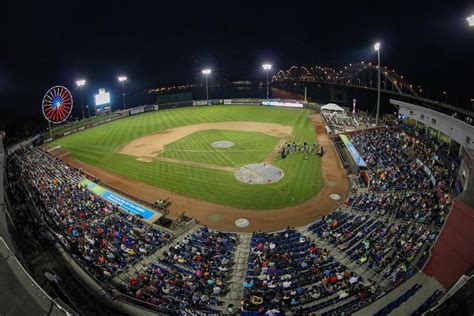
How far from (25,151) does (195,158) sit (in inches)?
1066

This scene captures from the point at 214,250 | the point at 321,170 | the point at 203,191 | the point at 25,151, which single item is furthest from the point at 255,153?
the point at 25,151

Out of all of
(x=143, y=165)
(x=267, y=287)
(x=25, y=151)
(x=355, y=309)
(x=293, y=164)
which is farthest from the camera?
(x=25, y=151)

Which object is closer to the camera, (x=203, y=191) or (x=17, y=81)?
(x=203, y=191)

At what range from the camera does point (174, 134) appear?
57.4 m

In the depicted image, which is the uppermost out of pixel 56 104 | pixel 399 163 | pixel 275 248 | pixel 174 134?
pixel 56 104

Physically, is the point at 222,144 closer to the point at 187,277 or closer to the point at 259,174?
the point at 259,174

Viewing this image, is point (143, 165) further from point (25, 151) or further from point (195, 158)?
point (25, 151)

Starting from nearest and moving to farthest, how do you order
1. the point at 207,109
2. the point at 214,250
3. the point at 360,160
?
the point at 214,250 < the point at 360,160 < the point at 207,109

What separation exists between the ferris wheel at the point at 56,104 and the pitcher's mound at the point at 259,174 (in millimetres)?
33148

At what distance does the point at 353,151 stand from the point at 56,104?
46550 millimetres

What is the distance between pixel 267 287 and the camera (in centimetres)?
1748

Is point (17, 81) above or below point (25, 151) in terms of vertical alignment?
above

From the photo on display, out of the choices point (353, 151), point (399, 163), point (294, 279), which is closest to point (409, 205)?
point (399, 163)

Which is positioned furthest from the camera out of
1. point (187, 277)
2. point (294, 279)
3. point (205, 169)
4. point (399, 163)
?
point (205, 169)
